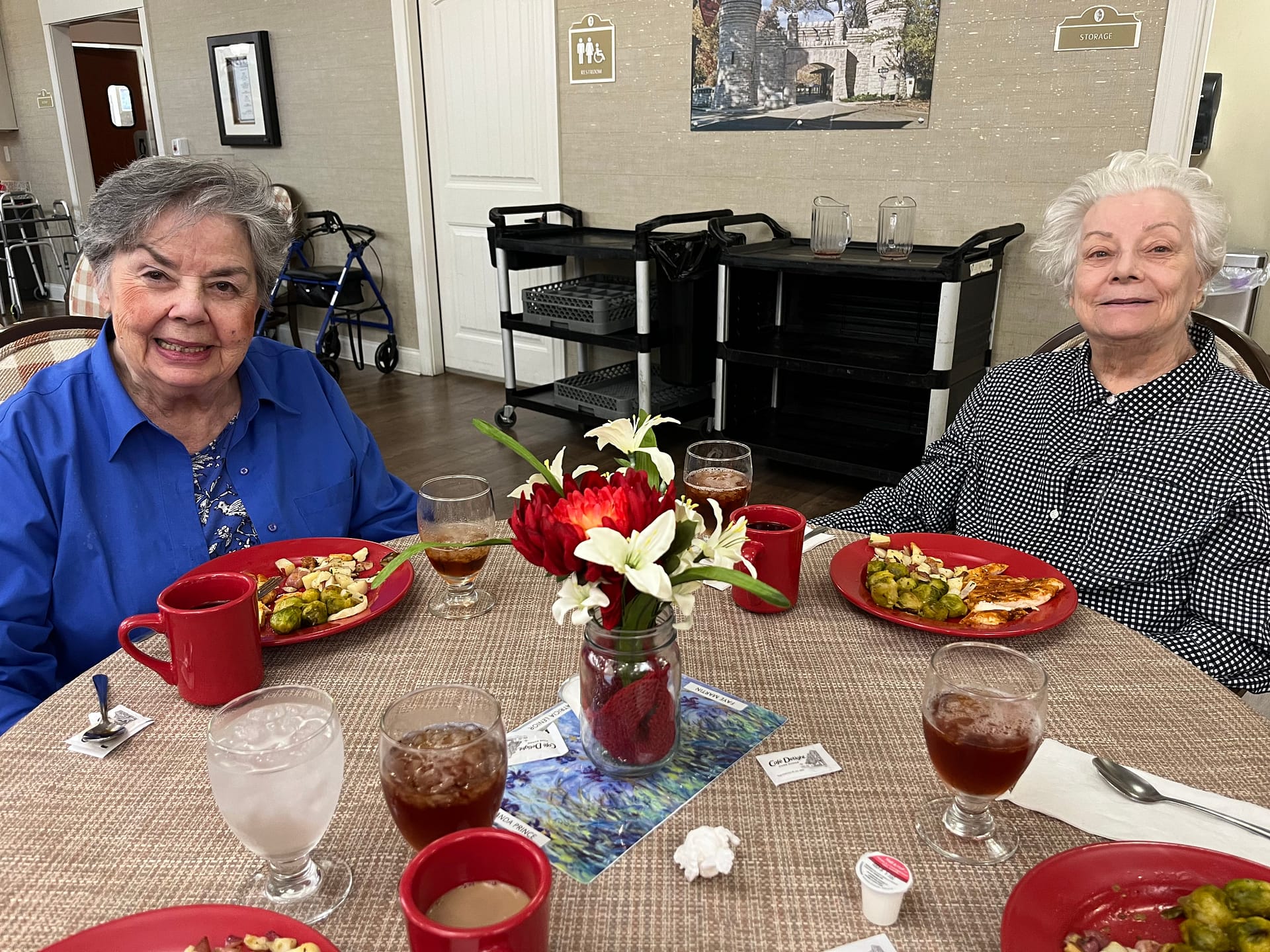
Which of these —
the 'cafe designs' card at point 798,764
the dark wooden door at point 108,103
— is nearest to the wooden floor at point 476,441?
the 'cafe designs' card at point 798,764

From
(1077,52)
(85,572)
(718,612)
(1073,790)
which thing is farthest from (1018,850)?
(1077,52)

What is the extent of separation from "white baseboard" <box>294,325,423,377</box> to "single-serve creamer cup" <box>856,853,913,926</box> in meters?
5.24

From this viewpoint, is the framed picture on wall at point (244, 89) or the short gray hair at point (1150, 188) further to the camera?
the framed picture on wall at point (244, 89)

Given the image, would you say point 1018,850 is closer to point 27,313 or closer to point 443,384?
point 443,384

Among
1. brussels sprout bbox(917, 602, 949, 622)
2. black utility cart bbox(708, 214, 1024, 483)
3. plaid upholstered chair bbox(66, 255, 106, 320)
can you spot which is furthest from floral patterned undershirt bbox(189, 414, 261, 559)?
black utility cart bbox(708, 214, 1024, 483)

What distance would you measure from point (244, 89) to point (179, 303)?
5473mm

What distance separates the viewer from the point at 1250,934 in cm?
61

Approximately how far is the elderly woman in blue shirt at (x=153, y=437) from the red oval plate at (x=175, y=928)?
573mm

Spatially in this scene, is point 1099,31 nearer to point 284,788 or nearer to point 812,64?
point 812,64

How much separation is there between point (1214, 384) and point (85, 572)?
1737mm

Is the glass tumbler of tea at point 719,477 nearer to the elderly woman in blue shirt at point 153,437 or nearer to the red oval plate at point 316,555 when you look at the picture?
the red oval plate at point 316,555

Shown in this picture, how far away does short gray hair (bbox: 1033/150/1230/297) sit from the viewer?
1.54 meters

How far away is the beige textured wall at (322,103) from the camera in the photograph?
521 cm

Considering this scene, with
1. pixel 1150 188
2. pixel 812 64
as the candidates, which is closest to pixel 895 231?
pixel 812 64
